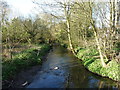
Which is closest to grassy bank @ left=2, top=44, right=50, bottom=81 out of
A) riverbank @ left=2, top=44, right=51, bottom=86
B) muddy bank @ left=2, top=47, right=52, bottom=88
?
riverbank @ left=2, top=44, right=51, bottom=86

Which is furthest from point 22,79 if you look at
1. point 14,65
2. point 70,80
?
point 70,80

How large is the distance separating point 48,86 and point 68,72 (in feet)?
14.5

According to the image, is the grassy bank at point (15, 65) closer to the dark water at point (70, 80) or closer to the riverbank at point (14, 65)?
the riverbank at point (14, 65)

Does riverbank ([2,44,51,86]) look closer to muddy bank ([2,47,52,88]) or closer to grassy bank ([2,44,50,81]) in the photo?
grassy bank ([2,44,50,81])

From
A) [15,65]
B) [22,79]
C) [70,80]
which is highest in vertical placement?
[15,65]

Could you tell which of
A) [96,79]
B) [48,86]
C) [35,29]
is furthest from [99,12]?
[35,29]

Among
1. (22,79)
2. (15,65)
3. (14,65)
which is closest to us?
(22,79)

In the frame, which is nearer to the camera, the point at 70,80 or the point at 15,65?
the point at 70,80

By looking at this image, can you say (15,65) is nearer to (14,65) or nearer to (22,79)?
(14,65)

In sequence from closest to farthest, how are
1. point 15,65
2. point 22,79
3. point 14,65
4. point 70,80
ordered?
point 70,80
point 22,79
point 14,65
point 15,65

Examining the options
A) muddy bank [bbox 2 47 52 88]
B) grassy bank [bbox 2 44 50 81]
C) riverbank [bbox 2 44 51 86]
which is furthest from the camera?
grassy bank [bbox 2 44 50 81]

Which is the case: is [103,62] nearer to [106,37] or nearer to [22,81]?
[106,37]

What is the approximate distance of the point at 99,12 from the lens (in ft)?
50.5

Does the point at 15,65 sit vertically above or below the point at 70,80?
above
